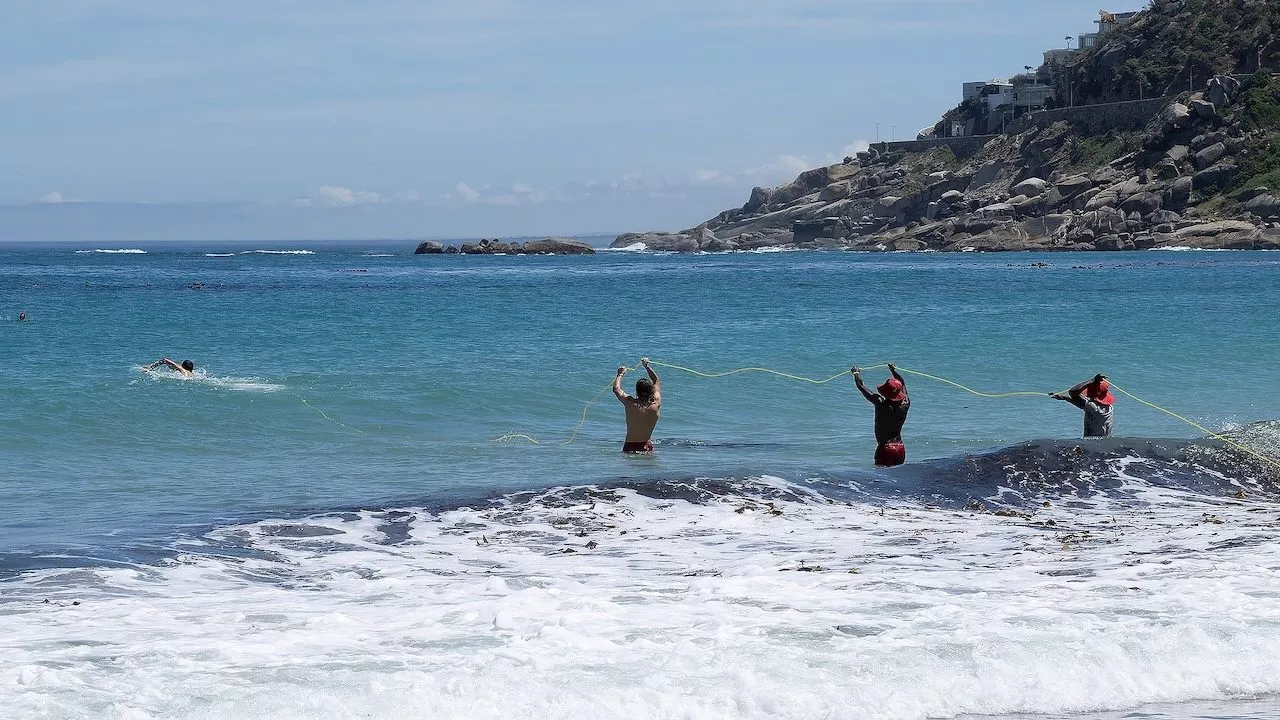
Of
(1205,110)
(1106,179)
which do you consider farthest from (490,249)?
(1205,110)

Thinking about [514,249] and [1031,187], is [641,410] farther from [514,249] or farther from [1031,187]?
[514,249]

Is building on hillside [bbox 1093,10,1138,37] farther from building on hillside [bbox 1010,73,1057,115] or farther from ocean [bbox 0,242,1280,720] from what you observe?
ocean [bbox 0,242,1280,720]

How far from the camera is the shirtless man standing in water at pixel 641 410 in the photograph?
53.3 ft

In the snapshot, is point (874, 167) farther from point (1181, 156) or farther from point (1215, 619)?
point (1215, 619)

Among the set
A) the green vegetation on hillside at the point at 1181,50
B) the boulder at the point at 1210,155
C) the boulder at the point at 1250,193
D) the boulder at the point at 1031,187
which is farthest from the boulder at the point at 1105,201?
the green vegetation on hillside at the point at 1181,50

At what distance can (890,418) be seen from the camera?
49.9ft

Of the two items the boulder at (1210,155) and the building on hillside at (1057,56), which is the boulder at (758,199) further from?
the boulder at (1210,155)

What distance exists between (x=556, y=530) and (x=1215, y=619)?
5536mm

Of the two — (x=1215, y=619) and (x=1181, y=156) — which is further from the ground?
(x=1181, y=156)

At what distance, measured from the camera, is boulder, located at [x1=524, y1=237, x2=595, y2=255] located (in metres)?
141

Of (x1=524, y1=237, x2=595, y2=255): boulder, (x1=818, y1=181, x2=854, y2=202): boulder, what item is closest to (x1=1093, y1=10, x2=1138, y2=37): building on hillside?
(x1=818, y1=181, x2=854, y2=202): boulder

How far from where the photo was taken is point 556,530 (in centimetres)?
1179

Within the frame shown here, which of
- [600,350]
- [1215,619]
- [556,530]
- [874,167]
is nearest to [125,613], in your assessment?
[556,530]

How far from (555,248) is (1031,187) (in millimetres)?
51665
